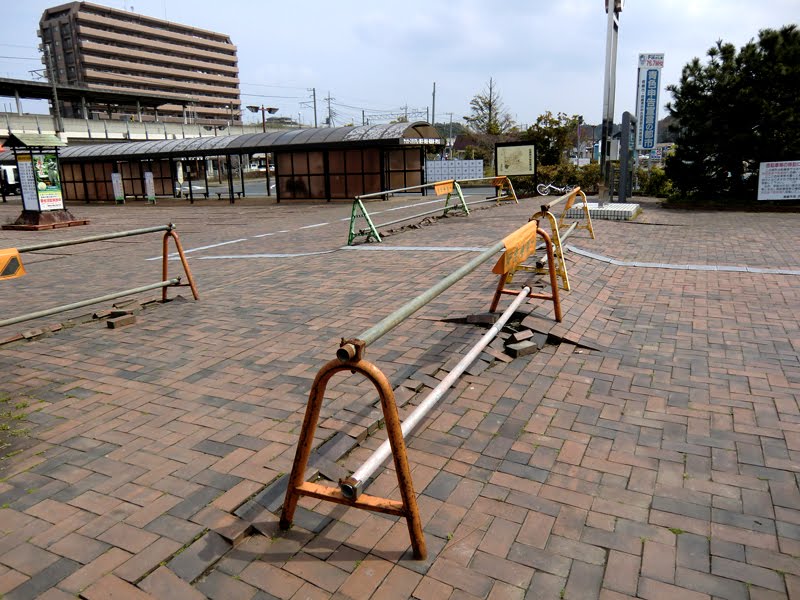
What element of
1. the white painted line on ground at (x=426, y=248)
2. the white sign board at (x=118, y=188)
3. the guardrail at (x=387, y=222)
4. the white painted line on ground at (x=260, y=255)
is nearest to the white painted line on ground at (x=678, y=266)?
the white painted line on ground at (x=426, y=248)

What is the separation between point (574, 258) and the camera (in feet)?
27.0

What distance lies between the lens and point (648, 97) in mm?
18016

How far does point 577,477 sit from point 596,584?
80 cm

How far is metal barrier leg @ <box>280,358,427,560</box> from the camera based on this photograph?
2336 mm

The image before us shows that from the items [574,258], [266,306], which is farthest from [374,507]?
[574,258]

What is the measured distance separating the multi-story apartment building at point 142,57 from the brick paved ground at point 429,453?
3467 inches

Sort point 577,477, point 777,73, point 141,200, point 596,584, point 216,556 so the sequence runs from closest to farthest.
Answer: point 596,584 < point 216,556 < point 577,477 < point 777,73 < point 141,200

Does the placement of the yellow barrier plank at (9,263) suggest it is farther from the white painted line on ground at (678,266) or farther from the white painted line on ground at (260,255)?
the white painted line on ground at (678,266)

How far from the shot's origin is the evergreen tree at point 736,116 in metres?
16.3

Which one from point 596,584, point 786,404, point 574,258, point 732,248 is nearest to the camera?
point 596,584

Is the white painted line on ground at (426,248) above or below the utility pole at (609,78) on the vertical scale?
below

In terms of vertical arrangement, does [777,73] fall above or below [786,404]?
above

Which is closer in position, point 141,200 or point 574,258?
point 574,258

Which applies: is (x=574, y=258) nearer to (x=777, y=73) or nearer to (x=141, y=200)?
(x=777, y=73)
